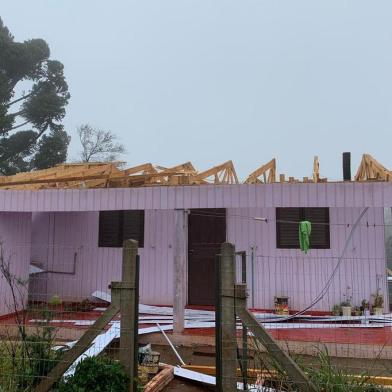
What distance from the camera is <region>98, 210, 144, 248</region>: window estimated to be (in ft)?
39.2

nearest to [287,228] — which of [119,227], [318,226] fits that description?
[318,226]

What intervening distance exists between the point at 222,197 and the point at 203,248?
2595 mm

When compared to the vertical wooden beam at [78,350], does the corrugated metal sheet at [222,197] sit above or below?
above

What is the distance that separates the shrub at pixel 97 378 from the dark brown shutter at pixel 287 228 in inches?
275

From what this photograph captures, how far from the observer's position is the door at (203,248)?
11.4 meters

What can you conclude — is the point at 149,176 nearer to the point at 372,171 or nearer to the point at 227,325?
the point at 372,171

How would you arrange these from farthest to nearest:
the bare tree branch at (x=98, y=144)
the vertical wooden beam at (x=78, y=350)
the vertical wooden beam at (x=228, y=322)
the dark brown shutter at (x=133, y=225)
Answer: the bare tree branch at (x=98, y=144), the dark brown shutter at (x=133, y=225), the vertical wooden beam at (x=78, y=350), the vertical wooden beam at (x=228, y=322)

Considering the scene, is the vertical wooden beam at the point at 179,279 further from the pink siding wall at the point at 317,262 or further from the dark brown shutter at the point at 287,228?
the dark brown shutter at the point at 287,228

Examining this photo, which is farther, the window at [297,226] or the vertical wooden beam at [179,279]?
the window at [297,226]

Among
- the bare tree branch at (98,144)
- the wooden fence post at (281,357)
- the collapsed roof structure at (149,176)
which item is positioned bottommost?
the wooden fence post at (281,357)

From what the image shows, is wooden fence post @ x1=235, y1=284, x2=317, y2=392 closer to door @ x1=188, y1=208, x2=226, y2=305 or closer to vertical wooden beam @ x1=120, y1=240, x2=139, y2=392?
vertical wooden beam @ x1=120, y1=240, x2=139, y2=392

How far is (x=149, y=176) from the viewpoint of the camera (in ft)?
35.2

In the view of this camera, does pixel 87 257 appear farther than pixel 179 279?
Yes

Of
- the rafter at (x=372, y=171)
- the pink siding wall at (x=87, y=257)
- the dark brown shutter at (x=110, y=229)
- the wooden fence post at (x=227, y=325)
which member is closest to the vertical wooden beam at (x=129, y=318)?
the wooden fence post at (x=227, y=325)
